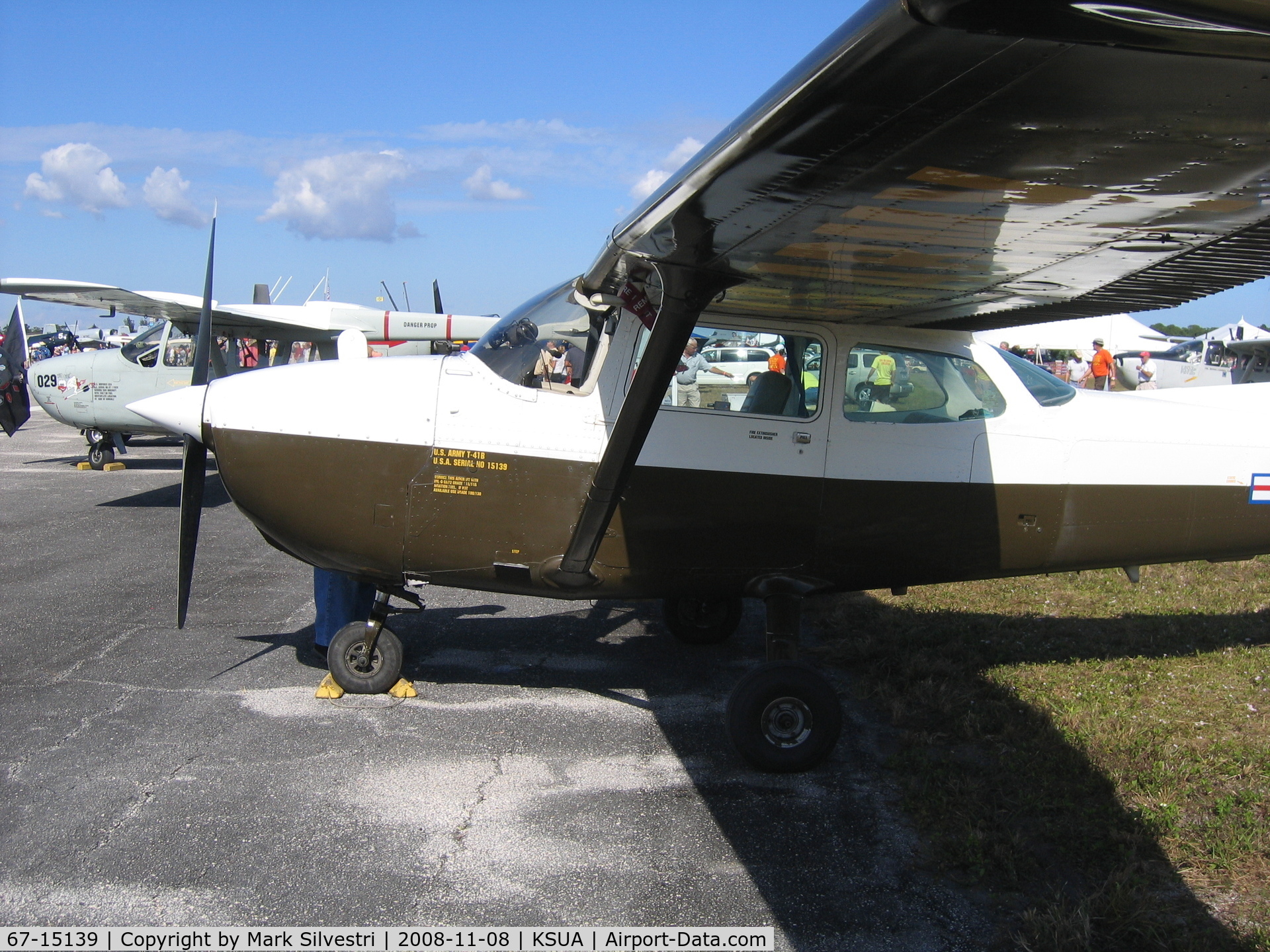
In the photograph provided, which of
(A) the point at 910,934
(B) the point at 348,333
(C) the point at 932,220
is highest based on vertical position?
(C) the point at 932,220

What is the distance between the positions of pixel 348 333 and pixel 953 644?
4.68 meters

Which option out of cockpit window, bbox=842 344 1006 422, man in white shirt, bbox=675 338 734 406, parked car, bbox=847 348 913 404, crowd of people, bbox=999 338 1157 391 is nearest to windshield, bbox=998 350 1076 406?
cockpit window, bbox=842 344 1006 422

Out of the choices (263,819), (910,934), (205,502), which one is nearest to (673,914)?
(910,934)

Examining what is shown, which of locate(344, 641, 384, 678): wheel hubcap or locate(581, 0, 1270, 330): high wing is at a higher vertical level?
locate(581, 0, 1270, 330): high wing

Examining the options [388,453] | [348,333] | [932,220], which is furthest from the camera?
[348,333]

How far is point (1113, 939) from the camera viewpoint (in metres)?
2.96

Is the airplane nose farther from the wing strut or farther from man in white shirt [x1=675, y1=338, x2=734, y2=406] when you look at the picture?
man in white shirt [x1=675, y1=338, x2=734, y2=406]

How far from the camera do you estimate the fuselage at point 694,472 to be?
14.9 feet

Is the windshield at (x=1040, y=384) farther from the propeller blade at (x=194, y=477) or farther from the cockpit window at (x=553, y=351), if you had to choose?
the propeller blade at (x=194, y=477)

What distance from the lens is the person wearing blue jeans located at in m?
5.52

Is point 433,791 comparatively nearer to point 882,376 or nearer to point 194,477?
point 194,477

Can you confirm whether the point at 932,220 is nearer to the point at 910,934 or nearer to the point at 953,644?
the point at 910,934

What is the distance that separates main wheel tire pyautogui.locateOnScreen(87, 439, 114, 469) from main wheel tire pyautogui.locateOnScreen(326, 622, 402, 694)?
12.0m

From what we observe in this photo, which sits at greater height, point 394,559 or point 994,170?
point 994,170
